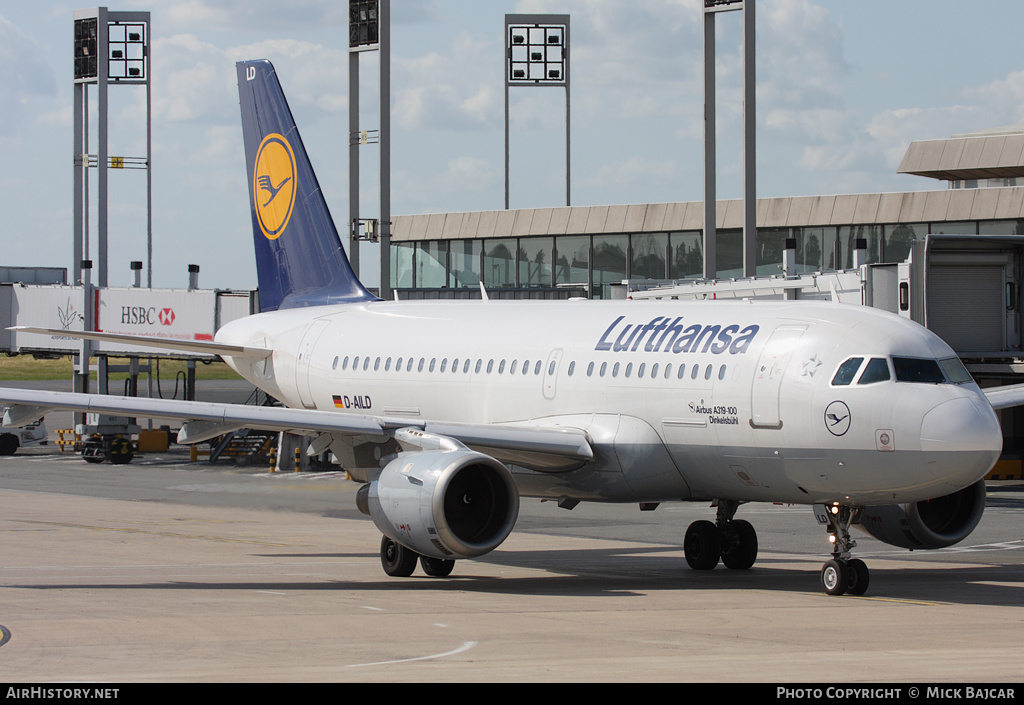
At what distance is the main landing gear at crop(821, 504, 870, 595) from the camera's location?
57.2 feet

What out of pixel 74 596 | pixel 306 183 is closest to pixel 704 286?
pixel 306 183

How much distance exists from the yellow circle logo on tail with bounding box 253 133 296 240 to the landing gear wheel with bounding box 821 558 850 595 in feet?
47.1

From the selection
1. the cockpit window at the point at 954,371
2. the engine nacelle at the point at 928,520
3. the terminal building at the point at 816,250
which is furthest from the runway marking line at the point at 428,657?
the terminal building at the point at 816,250

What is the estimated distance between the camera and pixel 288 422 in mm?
18984

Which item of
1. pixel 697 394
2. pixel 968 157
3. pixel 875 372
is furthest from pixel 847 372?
pixel 968 157

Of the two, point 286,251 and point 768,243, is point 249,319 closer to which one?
point 286,251

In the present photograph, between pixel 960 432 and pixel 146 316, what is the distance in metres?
34.4

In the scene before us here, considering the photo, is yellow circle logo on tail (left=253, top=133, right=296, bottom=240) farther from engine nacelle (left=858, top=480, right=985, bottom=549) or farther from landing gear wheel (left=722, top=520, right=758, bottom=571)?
engine nacelle (left=858, top=480, right=985, bottom=549)

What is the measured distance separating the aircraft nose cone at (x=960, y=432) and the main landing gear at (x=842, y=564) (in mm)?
1941

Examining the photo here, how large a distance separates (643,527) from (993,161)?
35.6 metres

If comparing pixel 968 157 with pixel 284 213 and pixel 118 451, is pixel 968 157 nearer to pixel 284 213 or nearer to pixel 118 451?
pixel 118 451

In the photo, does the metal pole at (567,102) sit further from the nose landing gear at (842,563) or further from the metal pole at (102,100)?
the nose landing gear at (842,563)

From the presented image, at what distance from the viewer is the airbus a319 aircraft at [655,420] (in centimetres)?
1683

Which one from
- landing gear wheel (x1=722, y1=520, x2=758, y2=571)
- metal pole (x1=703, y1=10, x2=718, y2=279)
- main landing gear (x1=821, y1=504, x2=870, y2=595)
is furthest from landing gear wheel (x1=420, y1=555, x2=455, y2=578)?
metal pole (x1=703, y1=10, x2=718, y2=279)
